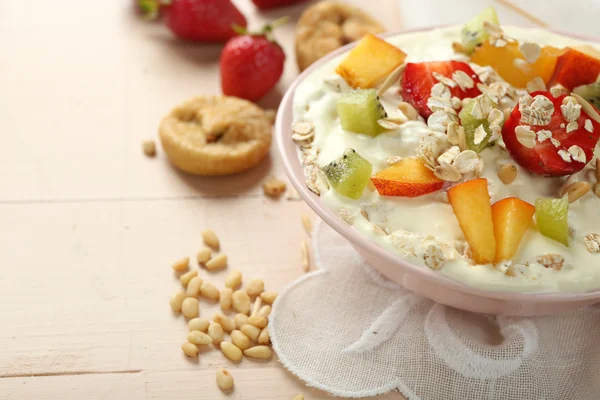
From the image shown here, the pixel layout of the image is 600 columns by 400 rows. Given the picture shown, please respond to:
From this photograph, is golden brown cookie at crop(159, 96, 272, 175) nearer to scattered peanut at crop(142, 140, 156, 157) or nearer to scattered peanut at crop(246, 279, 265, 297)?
scattered peanut at crop(142, 140, 156, 157)

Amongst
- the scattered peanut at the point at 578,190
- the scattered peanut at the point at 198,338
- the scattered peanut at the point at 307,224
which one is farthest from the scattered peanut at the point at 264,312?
the scattered peanut at the point at 578,190

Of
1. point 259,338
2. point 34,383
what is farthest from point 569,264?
point 34,383

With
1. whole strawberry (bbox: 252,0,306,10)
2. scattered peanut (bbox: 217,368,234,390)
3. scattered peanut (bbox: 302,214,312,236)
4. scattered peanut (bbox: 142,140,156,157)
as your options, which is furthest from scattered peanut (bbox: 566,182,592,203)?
whole strawberry (bbox: 252,0,306,10)

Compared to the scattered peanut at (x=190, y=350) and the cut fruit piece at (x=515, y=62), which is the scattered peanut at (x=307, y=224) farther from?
the cut fruit piece at (x=515, y=62)

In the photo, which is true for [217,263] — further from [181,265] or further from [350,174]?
[350,174]

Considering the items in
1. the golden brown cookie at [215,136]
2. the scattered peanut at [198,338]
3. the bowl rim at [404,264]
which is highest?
the bowl rim at [404,264]

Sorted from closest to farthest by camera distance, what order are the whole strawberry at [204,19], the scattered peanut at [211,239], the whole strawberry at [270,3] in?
1. the scattered peanut at [211,239]
2. the whole strawberry at [204,19]
3. the whole strawberry at [270,3]

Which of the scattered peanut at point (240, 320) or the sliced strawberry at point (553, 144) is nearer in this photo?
the sliced strawberry at point (553, 144)
